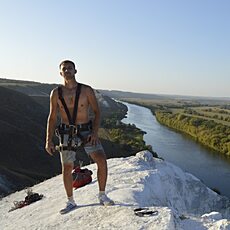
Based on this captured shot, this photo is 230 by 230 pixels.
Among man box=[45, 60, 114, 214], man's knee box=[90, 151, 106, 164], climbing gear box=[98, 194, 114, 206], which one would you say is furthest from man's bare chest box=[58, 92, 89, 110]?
climbing gear box=[98, 194, 114, 206]

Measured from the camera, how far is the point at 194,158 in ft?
112

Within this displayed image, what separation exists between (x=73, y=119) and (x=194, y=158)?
2964 centimetres

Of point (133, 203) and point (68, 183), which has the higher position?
point (68, 183)

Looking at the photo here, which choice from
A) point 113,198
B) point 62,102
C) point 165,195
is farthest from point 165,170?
point 62,102

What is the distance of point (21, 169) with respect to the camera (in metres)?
22.5

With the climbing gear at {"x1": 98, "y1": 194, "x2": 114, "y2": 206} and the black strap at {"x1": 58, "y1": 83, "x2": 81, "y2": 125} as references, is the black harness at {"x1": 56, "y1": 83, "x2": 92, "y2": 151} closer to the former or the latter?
the black strap at {"x1": 58, "y1": 83, "x2": 81, "y2": 125}

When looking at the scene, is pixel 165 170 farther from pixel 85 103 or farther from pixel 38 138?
pixel 38 138

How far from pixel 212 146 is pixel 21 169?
964 inches

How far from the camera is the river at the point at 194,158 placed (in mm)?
26344

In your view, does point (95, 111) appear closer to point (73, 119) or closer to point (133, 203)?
point (73, 119)

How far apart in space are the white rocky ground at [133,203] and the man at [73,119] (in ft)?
1.59

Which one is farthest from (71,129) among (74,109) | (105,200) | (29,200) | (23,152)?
(23,152)

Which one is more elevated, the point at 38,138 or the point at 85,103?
the point at 85,103

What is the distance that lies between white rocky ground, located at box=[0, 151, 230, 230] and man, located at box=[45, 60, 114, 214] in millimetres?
486
